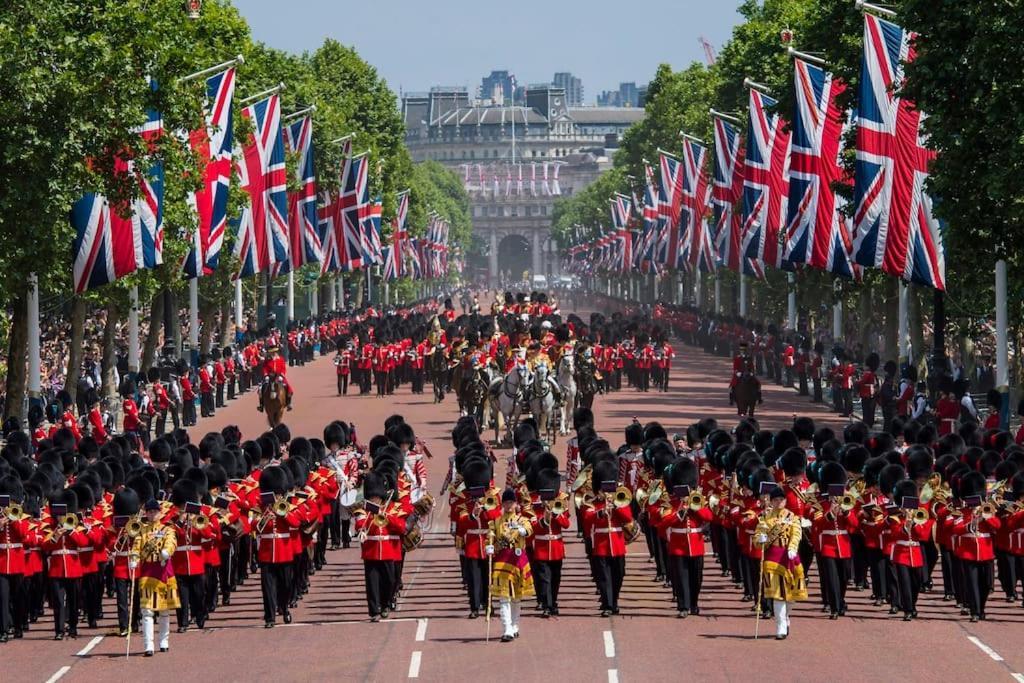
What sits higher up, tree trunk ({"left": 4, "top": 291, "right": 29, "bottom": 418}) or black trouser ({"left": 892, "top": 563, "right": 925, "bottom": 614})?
tree trunk ({"left": 4, "top": 291, "right": 29, "bottom": 418})

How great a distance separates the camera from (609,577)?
2317 cm

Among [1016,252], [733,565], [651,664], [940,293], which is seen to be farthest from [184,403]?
[651,664]

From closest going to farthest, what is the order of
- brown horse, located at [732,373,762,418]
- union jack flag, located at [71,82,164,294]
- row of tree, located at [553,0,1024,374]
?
row of tree, located at [553,0,1024,374] → union jack flag, located at [71,82,164,294] → brown horse, located at [732,373,762,418]

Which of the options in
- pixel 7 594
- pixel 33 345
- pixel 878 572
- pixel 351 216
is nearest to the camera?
pixel 7 594

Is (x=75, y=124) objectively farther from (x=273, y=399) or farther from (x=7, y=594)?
(x=7, y=594)

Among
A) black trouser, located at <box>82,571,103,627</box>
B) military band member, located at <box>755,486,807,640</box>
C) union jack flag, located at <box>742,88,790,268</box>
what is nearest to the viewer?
military band member, located at <box>755,486,807,640</box>

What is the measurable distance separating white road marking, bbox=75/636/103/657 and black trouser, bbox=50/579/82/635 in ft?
0.96

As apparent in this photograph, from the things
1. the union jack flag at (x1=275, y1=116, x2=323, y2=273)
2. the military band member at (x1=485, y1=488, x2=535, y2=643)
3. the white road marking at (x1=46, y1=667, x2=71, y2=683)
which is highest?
the union jack flag at (x1=275, y1=116, x2=323, y2=273)

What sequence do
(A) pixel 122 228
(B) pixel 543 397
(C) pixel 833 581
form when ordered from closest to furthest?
(C) pixel 833 581
(A) pixel 122 228
(B) pixel 543 397

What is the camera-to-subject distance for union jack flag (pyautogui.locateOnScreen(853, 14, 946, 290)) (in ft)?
122

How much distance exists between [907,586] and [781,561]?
5.86ft

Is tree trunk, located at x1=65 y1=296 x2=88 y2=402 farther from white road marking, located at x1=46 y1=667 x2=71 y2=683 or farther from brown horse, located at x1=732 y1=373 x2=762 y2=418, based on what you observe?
white road marking, located at x1=46 y1=667 x2=71 y2=683

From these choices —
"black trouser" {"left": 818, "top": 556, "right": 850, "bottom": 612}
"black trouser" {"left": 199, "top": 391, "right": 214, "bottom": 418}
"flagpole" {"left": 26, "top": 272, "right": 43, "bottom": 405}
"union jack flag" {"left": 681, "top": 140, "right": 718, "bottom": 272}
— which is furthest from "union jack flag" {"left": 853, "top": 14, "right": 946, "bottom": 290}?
"union jack flag" {"left": 681, "top": 140, "right": 718, "bottom": 272}

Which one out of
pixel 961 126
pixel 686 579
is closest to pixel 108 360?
pixel 961 126
